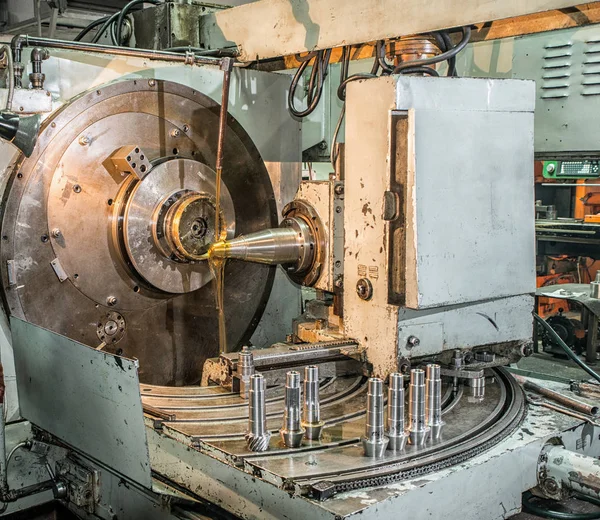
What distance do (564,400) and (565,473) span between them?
312 mm

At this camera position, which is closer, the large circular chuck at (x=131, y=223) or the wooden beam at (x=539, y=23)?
the wooden beam at (x=539, y=23)

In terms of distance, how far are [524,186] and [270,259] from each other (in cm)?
70

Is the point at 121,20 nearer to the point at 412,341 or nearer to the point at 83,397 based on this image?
the point at 83,397

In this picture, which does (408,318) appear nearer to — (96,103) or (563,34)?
(563,34)

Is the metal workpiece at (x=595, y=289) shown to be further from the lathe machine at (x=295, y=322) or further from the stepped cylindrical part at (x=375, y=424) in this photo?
the stepped cylindrical part at (x=375, y=424)

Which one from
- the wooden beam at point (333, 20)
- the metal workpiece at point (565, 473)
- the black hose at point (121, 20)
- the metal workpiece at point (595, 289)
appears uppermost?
the black hose at point (121, 20)

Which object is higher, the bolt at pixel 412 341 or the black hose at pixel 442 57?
the black hose at pixel 442 57

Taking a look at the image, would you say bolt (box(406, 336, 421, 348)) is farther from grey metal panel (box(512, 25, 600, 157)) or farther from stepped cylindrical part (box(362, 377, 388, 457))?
grey metal panel (box(512, 25, 600, 157))

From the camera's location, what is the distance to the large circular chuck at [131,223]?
6.70ft

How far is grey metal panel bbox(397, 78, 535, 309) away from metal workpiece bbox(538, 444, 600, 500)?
0.40 meters

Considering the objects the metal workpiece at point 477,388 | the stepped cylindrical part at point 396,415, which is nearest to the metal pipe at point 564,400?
the metal workpiece at point 477,388

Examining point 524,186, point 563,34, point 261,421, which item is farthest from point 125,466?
point 563,34

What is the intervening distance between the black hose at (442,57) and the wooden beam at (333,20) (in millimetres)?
56

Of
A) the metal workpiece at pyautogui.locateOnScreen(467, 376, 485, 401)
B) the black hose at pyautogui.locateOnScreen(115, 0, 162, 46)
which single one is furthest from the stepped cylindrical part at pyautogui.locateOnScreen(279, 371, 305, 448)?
the black hose at pyautogui.locateOnScreen(115, 0, 162, 46)
